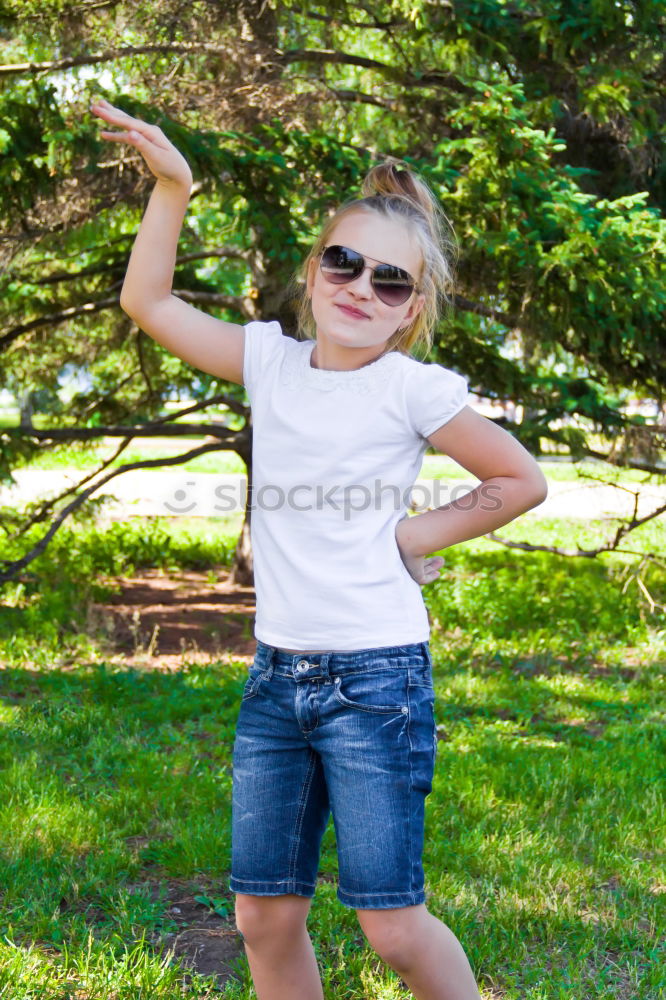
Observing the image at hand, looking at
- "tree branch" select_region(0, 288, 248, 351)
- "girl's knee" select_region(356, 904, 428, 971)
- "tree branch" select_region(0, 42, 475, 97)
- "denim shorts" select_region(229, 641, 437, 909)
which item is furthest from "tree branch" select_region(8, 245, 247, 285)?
"girl's knee" select_region(356, 904, 428, 971)

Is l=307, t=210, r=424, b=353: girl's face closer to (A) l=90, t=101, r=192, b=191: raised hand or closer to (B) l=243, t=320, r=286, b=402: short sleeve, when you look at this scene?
(B) l=243, t=320, r=286, b=402: short sleeve

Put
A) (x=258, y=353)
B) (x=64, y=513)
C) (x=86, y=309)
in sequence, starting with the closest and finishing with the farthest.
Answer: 1. (x=258, y=353)
2. (x=64, y=513)
3. (x=86, y=309)

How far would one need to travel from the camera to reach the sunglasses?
1.98 meters

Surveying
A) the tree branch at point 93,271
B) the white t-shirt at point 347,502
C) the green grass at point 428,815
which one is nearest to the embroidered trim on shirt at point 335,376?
the white t-shirt at point 347,502

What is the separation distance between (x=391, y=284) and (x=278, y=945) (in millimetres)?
1310

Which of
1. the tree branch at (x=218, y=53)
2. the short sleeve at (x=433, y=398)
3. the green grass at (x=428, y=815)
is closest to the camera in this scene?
the short sleeve at (x=433, y=398)

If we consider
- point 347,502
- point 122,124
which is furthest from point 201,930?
point 122,124

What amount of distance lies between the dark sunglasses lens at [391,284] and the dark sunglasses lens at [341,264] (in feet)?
0.13

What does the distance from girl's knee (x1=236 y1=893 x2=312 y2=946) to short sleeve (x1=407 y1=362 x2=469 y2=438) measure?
3.10ft

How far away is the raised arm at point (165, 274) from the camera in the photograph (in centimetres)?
192

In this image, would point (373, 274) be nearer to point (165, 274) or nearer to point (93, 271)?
point (165, 274)

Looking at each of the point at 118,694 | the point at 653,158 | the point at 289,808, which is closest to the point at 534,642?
the point at 118,694

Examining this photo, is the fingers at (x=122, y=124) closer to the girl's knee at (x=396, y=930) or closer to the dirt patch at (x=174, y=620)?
the girl's knee at (x=396, y=930)

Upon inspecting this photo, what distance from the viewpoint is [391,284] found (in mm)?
1992
